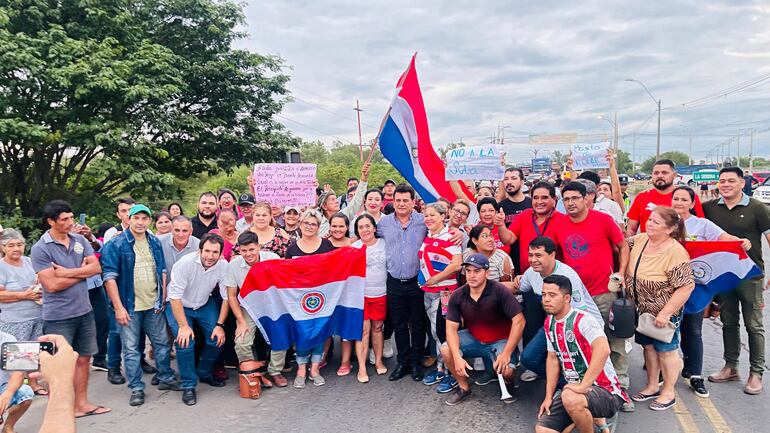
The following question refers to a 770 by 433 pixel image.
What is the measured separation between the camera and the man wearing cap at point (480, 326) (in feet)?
15.6

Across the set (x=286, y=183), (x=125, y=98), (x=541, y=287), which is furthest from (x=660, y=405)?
(x=125, y=98)

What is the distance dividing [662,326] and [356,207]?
13.0 ft

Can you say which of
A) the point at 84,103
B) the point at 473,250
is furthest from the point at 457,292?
the point at 84,103

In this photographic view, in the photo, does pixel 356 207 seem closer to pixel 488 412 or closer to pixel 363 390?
pixel 363 390

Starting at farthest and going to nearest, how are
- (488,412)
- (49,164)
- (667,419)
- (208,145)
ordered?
(208,145), (49,164), (488,412), (667,419)

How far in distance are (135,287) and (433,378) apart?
3240mm

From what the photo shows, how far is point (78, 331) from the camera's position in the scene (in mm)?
4938

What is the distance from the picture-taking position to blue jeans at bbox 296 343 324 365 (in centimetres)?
570

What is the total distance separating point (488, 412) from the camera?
470 centimetres

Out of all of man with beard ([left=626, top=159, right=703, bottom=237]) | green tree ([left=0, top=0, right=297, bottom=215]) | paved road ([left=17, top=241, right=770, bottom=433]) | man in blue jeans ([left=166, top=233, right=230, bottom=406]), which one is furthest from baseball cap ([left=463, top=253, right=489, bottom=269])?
green tree ([left=0, top=0, right=297, bottom=215])

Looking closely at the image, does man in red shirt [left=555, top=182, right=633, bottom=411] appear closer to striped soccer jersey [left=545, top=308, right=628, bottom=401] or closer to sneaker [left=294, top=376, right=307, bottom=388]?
striped soccer jersey [left=545, top=308, right=628, bottom=401]

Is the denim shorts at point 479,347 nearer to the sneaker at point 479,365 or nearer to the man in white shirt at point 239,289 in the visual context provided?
the sneaker at point 479,365

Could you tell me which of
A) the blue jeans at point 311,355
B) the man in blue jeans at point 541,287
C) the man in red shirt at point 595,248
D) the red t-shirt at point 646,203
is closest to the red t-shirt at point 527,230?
the man in red shirt at point 595,248

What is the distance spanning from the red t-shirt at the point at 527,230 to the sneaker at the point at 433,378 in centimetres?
144
